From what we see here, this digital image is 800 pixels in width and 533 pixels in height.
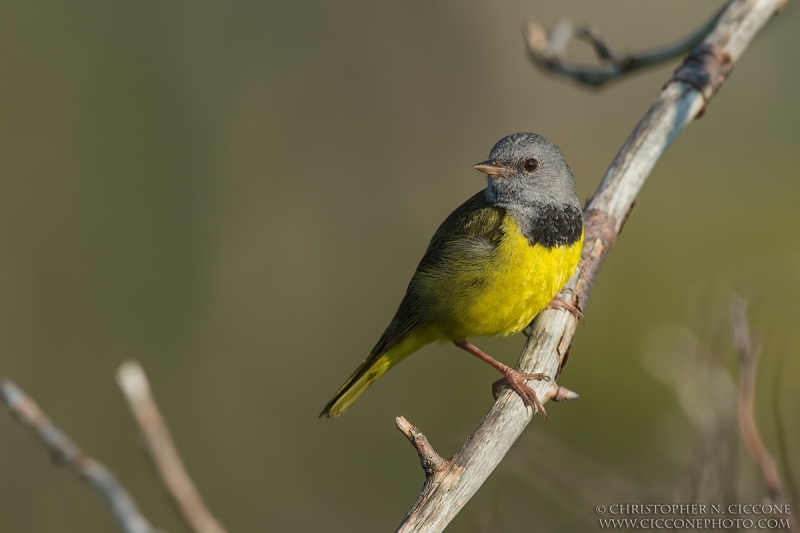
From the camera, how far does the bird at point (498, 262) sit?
4348 mm

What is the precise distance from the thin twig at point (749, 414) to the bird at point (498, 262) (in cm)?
150

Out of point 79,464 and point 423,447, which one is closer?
point 79,464

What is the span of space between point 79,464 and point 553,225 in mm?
2893

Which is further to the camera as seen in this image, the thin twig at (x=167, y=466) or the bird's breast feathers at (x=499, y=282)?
the bird's breast feathers at (x=499, y=282)

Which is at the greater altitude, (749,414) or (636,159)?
(636,159)

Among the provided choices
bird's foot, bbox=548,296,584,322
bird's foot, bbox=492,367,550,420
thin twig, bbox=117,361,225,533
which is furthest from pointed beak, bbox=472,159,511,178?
thin twig, bbox=117,361,225,533

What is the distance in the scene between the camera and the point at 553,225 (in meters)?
4.47

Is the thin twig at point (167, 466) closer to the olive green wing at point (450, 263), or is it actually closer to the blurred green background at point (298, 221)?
the olive green wing at point (450, 263)

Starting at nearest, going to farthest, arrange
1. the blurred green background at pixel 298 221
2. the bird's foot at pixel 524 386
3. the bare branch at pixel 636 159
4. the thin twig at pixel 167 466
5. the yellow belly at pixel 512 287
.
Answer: the thin twig at pixel 167 466 < the bird's foot at pixel 524 386 < the bare branch at pixel 636 159 < the yellow belly at pixel 512 287 < the blurred green background at pixel 298 221

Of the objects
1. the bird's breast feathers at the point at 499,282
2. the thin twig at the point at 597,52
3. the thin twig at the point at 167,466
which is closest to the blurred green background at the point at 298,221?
the bird's breast feathers at the point at 499,282

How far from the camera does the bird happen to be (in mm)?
4348

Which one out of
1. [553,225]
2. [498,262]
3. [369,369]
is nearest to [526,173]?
[553,225]

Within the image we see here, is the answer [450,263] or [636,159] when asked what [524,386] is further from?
[636,159]

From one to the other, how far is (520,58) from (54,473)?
6429 millimetres
